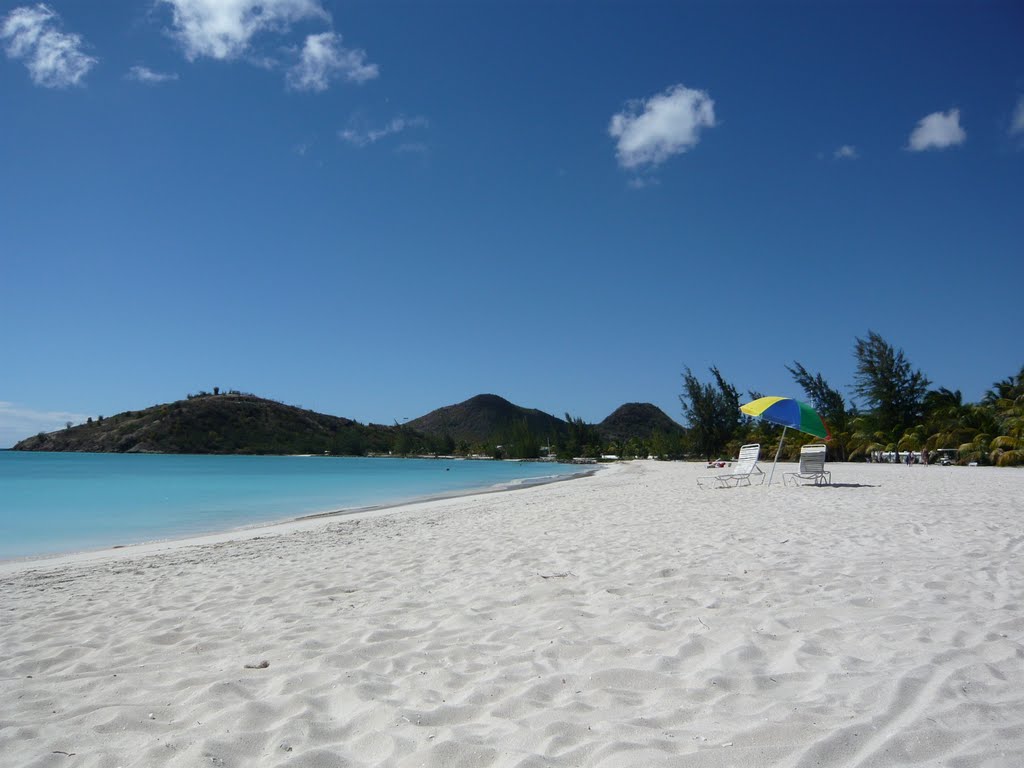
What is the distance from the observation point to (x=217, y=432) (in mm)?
100625

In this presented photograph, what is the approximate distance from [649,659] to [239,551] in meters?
6.29

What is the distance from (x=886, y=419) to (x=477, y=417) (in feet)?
444

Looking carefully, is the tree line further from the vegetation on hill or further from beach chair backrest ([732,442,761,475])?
the vegetation on hill

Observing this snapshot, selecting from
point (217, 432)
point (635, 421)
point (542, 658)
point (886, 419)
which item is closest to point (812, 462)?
point (542, 658)

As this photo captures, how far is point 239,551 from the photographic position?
25.7 ft

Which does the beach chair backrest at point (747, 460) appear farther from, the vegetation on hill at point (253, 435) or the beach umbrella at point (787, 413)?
the vegetation on hill at point (253, 435)

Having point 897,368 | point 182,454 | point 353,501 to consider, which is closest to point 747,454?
point 353,501

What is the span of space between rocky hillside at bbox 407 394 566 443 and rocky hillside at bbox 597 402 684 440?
13.4 meters

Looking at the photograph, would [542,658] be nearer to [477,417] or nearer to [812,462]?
[812,462]

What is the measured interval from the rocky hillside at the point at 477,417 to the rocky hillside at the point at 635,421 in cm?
1339

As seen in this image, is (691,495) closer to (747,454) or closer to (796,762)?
(747,454)

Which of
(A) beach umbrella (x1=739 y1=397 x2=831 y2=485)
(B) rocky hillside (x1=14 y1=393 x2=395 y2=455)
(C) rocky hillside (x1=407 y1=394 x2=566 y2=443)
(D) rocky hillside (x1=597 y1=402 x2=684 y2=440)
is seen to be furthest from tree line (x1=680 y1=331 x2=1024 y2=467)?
(C) rocky hillside (x1=407 y1=394 x2=566 y2=443)

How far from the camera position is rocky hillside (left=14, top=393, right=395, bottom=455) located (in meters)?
98.0

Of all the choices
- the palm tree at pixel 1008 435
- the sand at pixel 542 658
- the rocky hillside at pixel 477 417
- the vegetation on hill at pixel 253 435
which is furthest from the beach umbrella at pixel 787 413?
the rocky hillside at pixel 477 417
